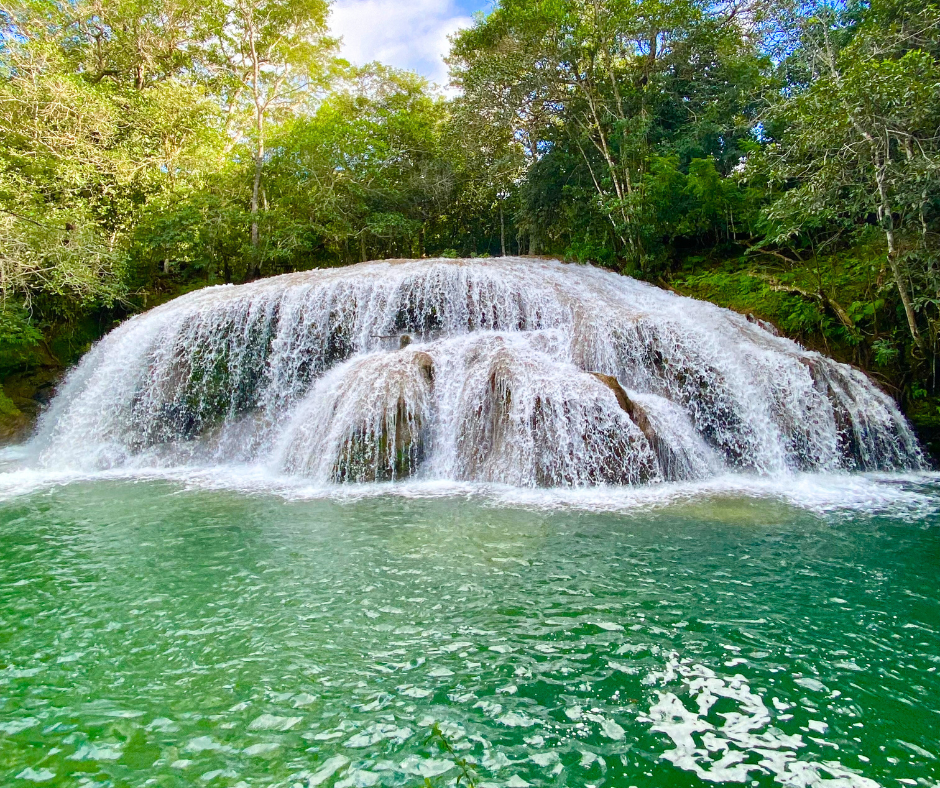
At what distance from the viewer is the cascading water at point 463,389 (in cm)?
838

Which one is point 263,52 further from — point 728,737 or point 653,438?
point 728,737

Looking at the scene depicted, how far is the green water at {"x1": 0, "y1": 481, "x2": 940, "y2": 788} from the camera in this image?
99.0 inches

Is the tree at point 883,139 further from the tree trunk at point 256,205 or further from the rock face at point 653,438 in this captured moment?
the tree trunk at point 256,205

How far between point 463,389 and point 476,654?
5992mm

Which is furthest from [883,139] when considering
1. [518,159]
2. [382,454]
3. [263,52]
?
[263,52]

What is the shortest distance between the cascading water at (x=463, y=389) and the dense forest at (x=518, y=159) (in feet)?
6.73

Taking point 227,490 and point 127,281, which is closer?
point 227,490

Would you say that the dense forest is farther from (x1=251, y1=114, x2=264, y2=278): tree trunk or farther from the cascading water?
the cascading water

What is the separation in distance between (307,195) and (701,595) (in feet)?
70.6

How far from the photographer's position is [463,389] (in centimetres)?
915

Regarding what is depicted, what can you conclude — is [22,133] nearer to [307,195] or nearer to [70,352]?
[70,352]

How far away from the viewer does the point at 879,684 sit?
10.1ft

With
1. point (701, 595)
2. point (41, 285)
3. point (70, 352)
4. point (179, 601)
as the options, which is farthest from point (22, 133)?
point (701, 595)

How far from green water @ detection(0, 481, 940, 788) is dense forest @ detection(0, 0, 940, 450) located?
265 inches
